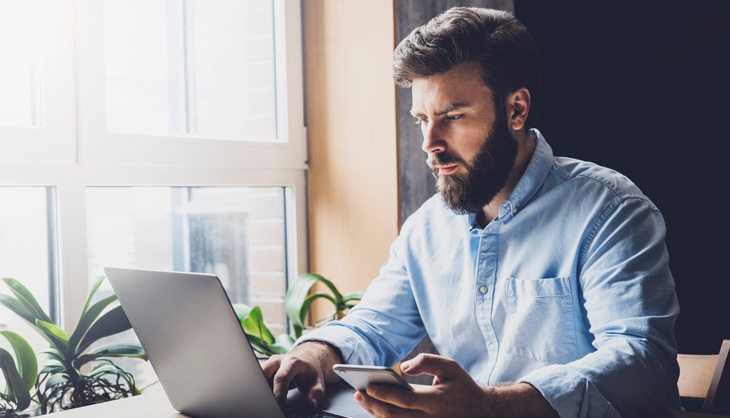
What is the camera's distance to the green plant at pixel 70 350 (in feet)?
5.05

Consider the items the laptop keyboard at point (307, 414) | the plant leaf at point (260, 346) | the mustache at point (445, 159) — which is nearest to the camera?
the laptop keyboard at point (307, 414)

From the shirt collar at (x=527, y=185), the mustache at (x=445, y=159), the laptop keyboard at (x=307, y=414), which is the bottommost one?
the laptop keyboard at (x=307, y=414)

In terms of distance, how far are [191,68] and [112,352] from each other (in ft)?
3.29

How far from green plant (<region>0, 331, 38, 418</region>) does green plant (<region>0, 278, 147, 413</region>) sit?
0.10 ft

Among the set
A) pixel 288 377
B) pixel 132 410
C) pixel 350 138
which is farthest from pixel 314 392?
pixel 350 138

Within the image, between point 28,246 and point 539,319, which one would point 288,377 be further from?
point 28,246

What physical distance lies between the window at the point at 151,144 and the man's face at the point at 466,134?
968 millimetres

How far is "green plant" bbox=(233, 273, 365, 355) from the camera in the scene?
79.5 inches

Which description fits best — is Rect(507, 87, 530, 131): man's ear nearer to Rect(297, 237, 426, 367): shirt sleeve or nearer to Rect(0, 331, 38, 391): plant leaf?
Rect(297, 237, 426, 367): shirt sleeve

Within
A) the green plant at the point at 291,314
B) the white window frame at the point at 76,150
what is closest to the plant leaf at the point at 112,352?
the white window frame at the point at 76,150

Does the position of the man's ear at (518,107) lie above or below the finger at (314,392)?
above

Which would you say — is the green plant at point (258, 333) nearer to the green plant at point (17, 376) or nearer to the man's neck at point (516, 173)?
the green plant at point (17, 376)

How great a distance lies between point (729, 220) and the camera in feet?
6.16

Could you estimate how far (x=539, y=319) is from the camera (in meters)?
1.30
